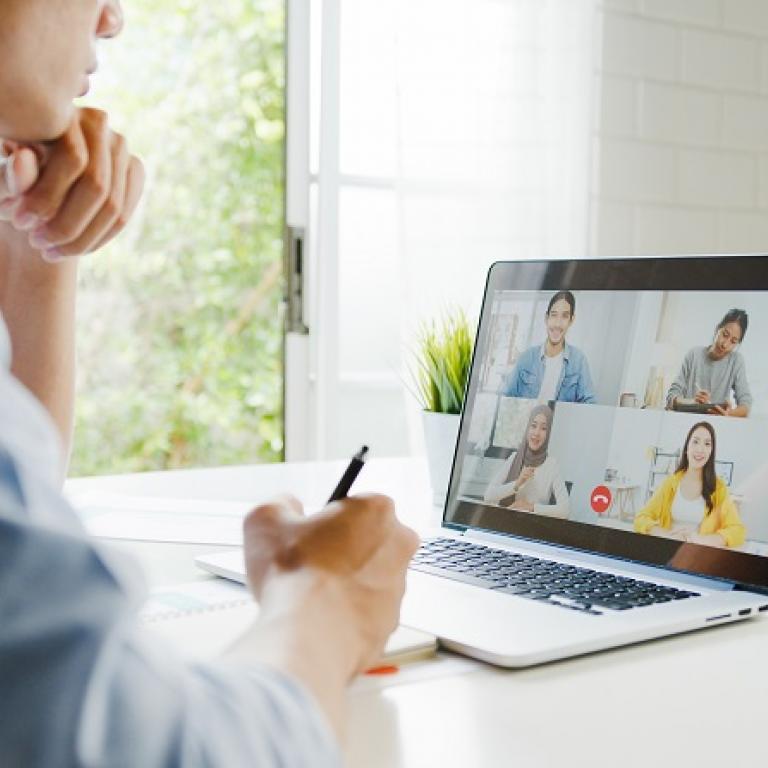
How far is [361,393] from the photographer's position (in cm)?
268

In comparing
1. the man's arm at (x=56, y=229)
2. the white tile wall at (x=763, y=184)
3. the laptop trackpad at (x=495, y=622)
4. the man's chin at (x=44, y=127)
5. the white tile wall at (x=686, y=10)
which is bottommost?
the laptop trackpad at (x=495, y=622)

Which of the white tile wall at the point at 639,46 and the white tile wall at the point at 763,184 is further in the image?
the white tile wall at the point at 763,184

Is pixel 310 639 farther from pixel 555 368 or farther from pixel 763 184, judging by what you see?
pixel 763 184

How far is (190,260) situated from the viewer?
17.8ft

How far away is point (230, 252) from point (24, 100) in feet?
15.4

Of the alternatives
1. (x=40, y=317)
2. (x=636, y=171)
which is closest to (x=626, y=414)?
(x=40, y=317)

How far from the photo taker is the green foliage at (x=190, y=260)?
17.2ft

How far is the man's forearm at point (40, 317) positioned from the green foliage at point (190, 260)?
4.22m

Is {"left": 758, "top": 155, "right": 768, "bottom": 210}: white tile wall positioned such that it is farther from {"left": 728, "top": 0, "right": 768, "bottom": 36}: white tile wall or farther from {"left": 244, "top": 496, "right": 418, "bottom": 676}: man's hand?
{"left": 244, "top": 496, "right": 418, "bottom": 676}: man's hand

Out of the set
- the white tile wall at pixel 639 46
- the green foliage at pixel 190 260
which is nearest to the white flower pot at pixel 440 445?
the white tile wall at pixel 639 46

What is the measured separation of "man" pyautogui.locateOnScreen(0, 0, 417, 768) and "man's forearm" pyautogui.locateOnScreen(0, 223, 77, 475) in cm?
23

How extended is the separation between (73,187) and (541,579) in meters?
0.48

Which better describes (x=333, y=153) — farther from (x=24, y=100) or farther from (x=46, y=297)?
(x=24, y=100)

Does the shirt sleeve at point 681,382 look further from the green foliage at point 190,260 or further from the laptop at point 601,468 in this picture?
the green foliage at point 190,260
